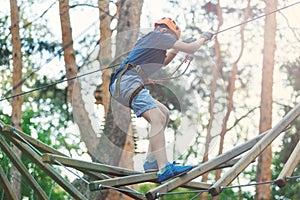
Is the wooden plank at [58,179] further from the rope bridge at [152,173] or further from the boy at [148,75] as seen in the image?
the boy at [148,75]

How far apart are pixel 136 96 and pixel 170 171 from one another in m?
0.44

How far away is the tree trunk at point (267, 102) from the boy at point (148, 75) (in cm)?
468

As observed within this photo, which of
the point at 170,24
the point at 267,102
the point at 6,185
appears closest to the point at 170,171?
the point at 170,24

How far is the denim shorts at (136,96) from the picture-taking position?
3.34 m

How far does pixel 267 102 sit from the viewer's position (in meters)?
8.40

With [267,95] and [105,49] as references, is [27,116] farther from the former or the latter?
[267,95]

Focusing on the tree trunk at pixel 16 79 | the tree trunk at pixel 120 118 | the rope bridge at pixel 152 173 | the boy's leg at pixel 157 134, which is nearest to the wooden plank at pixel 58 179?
the rope bridge at pixel 152 173

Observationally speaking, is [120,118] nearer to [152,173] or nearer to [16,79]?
[152,173]

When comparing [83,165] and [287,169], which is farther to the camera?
[83,165]

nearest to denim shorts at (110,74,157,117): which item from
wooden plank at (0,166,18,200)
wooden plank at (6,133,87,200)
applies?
wooden plank at (6,133,87,200)

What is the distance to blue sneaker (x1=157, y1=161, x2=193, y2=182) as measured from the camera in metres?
3.12

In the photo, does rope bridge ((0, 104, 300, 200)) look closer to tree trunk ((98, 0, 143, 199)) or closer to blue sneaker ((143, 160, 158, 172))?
blue sneaker ((143, 160, 158, 172))

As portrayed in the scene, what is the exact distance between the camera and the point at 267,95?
8.43 m

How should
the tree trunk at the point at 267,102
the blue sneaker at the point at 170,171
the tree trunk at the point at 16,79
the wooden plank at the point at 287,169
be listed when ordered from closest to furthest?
the wooden plank at the point at 287,169 < the blue sneaker at the point at 170,171 < the tree trunk at the point at 267,102 < the tree trunk at the point at 16,79
